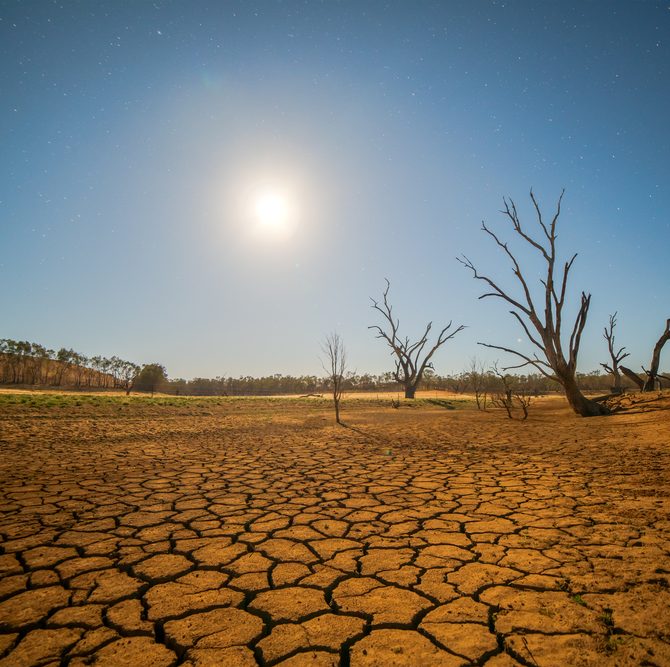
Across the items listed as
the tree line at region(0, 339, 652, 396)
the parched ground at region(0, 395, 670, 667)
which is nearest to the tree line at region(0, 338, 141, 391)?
the tree line at region(0, 339, 652, 396)

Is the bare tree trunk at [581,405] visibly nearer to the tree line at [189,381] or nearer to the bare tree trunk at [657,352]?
the bare tree trunk at [657,352]

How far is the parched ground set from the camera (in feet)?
5.52

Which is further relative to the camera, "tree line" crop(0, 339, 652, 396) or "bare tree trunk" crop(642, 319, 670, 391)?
"tree line" crop(0, 339, 652, 396)

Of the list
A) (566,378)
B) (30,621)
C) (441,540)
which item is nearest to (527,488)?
(441,540)

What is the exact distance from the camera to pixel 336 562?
8.32 feet

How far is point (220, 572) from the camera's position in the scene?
238 centimetres

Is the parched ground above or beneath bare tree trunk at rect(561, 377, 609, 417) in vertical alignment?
beneath

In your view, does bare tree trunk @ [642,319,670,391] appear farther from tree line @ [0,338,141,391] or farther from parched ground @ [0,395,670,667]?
tree line @ [0,338,141,391]

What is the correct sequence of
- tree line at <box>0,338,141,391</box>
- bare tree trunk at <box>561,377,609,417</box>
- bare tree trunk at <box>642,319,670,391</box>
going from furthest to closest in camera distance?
tree line at <box>0,338,141,391</box>
bare tree trunk at <box>642,319,670,391</box>
bare tree trunk at <box>561,377,609,417</box>

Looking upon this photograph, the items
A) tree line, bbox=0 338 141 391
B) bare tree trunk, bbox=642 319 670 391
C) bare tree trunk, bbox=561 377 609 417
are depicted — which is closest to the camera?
bare tree trunk, bbox=561 377 609 417

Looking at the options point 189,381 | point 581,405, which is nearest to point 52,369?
point 189,381

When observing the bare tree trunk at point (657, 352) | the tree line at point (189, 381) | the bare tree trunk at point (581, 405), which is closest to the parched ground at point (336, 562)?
the bare tree trunk at point (581, 405)

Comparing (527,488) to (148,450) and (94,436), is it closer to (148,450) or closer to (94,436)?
(148,450)

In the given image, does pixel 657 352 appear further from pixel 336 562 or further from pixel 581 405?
pixel 336 562
